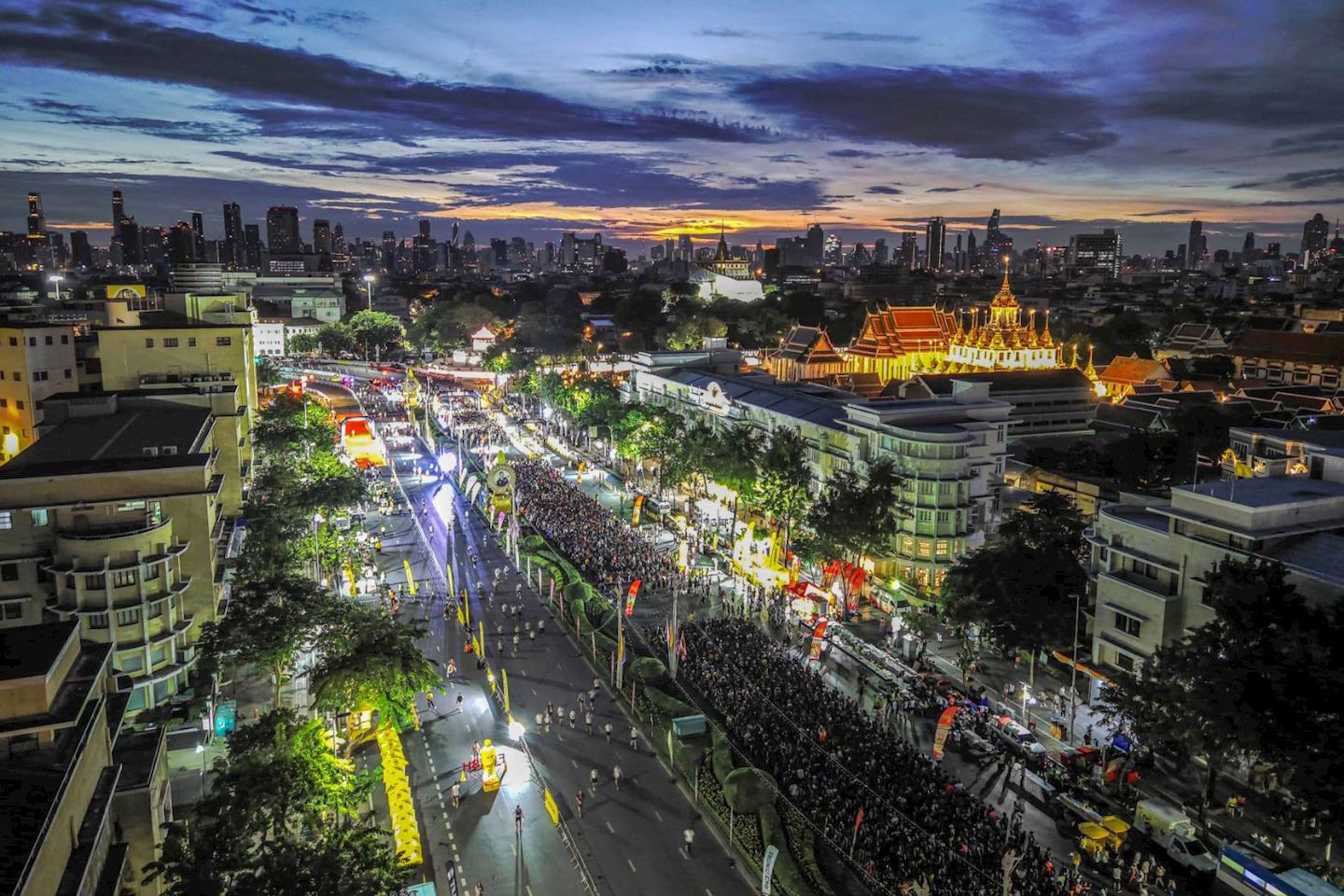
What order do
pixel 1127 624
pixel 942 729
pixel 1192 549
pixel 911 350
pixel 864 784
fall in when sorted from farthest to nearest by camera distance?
pixel 911 350, pixel 1127 624, pixel 1192 549, pixel 942 729, pixel 864 784

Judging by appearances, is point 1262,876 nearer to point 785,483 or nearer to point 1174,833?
point 1174,833

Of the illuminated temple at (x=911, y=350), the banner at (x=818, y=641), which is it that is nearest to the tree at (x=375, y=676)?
the banner at (x=818, y=641)

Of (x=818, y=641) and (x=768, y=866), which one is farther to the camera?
(x=818, y=641)

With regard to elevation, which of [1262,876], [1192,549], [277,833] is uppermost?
[1192,549]

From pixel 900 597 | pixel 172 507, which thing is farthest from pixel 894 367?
pixel 172 507

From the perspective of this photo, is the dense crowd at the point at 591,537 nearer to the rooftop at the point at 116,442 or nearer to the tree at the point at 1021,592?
the tree at the point at 1021,592

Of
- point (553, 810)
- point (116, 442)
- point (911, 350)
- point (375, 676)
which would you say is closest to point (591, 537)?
point (375, 676)

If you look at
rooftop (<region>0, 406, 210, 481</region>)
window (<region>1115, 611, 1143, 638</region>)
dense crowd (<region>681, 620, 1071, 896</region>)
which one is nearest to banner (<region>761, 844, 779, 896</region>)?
dense crowd (<region>681, 620, 1071, 896</region>)

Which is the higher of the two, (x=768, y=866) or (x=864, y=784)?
(x=864, y=784)
